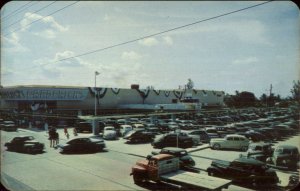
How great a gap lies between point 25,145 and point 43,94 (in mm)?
30636

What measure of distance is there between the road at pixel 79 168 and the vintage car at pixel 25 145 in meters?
0.64

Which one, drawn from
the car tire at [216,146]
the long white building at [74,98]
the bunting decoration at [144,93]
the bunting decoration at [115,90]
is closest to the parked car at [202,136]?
the car tire at [216,146]

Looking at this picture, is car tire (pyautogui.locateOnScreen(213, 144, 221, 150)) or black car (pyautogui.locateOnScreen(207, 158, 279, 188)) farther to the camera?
car tire (pyautogui.locateOnScreen(213, 144, 221, 150))

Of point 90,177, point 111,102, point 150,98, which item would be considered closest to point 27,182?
point 90,177

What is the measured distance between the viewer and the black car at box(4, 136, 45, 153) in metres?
23.9

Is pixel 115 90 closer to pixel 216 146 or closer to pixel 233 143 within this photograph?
pixel 216 146

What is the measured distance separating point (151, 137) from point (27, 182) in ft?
56.2

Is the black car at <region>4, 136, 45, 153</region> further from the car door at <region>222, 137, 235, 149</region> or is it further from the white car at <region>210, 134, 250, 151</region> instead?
the car door at <region>222, 137, 235, 149</region>

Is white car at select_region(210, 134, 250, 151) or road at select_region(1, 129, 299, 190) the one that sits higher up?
white car at select_region(210, 134, 250, 151)

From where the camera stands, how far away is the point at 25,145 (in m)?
24.2

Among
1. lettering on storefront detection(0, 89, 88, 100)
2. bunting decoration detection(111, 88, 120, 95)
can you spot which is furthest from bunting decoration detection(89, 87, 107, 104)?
bunting decoration detection(111, 88, 120, 95)

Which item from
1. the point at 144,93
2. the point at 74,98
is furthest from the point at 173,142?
the point at 144,93

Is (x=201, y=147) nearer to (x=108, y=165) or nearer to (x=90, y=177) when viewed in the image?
(x=108, y=165)

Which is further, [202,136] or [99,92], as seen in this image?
[99,92]
